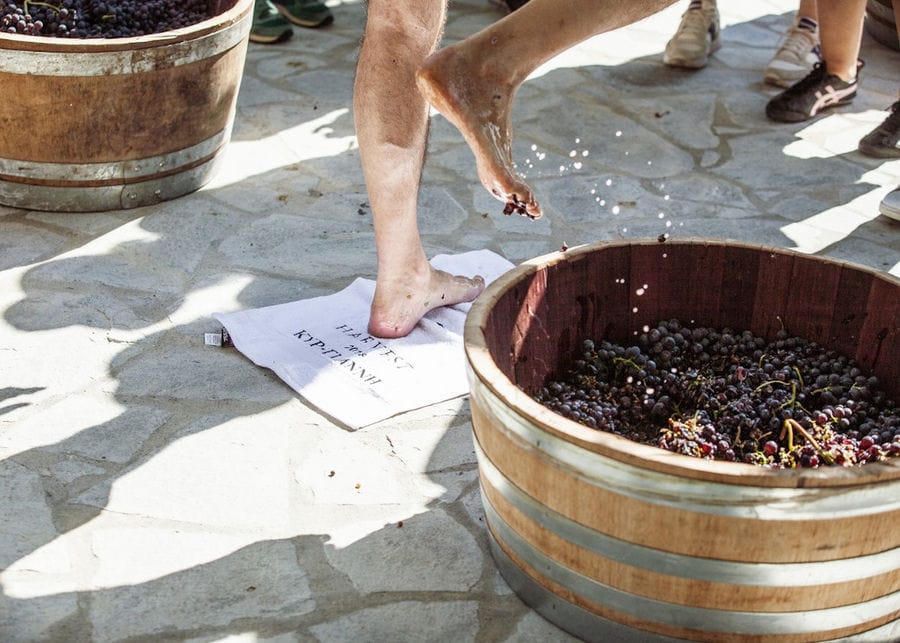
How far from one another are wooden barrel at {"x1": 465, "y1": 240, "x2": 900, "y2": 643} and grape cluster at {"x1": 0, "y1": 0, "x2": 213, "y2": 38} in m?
2.06

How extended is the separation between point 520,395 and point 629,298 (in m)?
0.70

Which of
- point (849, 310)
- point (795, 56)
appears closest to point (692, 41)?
point (795, 56)

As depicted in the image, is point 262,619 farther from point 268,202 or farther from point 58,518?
point 268,202

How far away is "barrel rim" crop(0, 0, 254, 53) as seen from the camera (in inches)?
125

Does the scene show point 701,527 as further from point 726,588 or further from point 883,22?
point 883,22

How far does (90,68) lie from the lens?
3.26 m

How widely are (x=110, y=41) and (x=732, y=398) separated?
2.08m

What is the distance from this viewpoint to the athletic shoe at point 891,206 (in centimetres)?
361

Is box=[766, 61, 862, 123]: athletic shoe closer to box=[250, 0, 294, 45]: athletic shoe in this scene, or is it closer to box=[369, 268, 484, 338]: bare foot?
box=[369, 268, 484, 338]: bare foot

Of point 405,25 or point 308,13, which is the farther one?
point 308,13

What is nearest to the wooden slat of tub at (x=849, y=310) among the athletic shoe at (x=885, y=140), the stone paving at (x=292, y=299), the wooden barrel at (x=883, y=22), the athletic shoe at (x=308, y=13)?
the stone paving at (x=292, y=299)

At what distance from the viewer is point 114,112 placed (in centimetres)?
338

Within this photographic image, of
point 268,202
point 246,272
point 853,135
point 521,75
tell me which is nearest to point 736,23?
point 853,135

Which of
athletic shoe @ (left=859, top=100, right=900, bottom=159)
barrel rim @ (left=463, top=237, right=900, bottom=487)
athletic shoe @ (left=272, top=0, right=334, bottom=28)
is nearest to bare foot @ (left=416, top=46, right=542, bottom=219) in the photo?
barrel rim @ (left=463, top=237, right=900, bottom=487)
